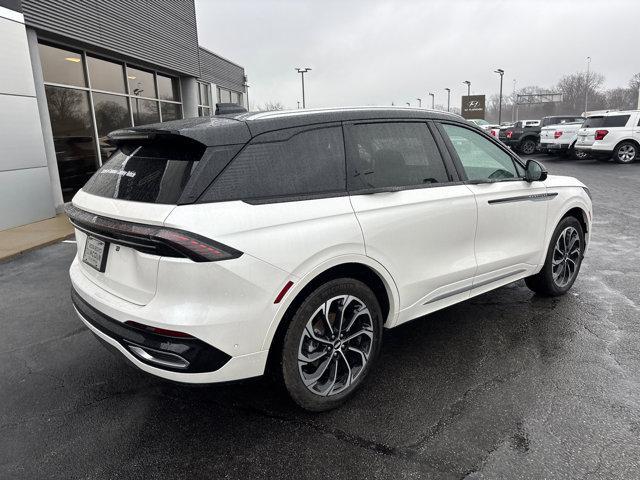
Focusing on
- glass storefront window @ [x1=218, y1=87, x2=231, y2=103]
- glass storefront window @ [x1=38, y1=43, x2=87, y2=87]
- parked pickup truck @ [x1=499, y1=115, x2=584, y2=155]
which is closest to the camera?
glass storefront window @ [x1=38, y1=43, x2=87, y2=87]

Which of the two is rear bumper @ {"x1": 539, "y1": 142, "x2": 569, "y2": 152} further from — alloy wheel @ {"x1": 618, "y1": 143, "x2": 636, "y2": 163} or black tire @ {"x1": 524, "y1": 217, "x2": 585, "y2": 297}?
black tire @ {"x1": 524, "y1": 217, "x2": 585, "y2": 297}

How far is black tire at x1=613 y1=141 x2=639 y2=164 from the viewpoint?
16.2m

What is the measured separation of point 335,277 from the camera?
2.67 m

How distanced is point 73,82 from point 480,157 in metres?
9.81

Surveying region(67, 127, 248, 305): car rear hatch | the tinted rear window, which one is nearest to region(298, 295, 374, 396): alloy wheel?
region(67, 127, 248, 305): car rear hatch

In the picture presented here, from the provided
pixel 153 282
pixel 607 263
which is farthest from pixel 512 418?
pixel 607 263

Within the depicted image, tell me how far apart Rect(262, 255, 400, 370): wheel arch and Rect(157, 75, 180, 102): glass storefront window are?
13560 millimetres

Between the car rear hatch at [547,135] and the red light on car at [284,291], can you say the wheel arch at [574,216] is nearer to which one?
the red light on car at [284,291]

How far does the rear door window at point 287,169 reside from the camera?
2316 millimetres

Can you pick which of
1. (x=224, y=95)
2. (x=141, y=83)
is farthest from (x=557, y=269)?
(x=224, y=95)

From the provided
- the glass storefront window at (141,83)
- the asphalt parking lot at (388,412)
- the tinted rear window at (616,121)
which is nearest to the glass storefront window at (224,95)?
the glass storefront window at (141,83)

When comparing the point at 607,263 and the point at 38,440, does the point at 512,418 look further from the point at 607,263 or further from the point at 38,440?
the point at 607,263

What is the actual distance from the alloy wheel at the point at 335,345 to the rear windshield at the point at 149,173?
1015mm

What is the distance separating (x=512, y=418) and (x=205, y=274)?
76.2 inches
